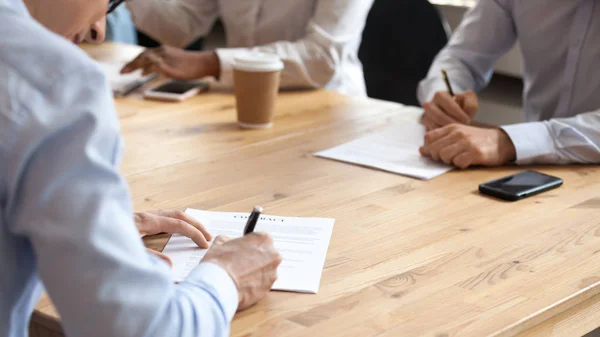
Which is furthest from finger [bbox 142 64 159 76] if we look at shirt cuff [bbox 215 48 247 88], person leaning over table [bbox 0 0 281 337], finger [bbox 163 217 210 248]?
person leaning over table [bbox 0 0 281 337]

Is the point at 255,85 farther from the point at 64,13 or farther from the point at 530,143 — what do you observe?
the point at 64,13

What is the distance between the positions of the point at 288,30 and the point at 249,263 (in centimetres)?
153

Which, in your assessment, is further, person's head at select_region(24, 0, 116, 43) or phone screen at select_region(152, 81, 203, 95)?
phone screen at select_region(152, 81, 203, 95)

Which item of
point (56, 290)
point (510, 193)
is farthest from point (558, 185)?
point (56, 290)

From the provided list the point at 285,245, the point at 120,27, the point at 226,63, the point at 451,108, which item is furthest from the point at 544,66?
the point at 120,27

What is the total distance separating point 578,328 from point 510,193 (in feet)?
1.21

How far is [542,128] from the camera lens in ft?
5.34

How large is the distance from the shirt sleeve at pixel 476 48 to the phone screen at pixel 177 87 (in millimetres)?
626

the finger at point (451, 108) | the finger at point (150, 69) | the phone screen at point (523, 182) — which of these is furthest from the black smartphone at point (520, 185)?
the finger at point (150, 69)

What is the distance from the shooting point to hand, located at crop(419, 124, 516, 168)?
5.08ft

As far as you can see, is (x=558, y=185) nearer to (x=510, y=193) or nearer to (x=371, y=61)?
(x=510, y=193)

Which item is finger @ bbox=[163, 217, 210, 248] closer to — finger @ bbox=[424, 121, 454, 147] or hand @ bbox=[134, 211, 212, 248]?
hand @ bbox=[134, 211, 212, 248]

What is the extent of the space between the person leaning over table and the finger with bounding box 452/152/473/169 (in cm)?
89

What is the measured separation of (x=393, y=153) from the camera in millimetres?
1632
